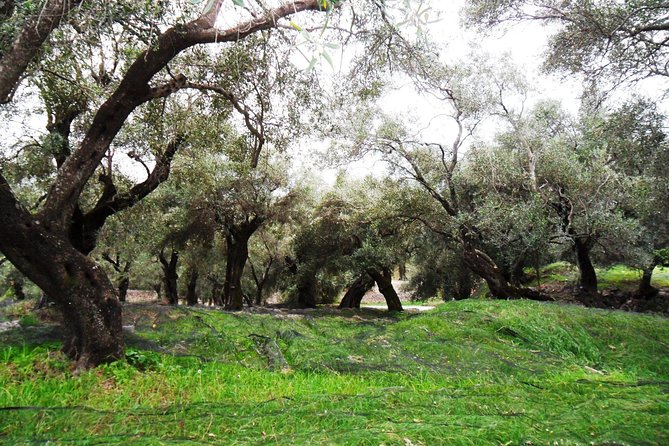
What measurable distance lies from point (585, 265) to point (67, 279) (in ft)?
49.6

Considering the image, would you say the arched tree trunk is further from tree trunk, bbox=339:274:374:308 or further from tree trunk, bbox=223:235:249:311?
tree trunk, bbox=339:274:374:308

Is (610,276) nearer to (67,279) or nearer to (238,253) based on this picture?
(238,253)

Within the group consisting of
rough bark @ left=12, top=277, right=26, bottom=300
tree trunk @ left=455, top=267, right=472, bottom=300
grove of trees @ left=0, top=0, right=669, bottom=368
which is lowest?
rough bark @ left=12, top=277, right=26, bottom=300

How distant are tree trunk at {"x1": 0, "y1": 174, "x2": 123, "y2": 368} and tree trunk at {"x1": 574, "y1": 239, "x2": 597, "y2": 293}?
1369 cm

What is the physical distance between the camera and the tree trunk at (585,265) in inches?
508

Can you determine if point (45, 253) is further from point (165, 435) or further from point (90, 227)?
point (90, 227)

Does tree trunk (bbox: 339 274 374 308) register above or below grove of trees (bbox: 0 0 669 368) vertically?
below

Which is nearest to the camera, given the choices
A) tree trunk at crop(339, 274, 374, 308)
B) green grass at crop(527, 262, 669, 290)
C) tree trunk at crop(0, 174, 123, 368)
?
tree trunk at crop(0, 174, 123, 368)

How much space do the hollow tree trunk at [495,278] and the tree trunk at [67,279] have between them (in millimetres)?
11043

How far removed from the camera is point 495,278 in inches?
523

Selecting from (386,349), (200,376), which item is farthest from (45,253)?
(386,349)

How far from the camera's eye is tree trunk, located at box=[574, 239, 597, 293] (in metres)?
12.9

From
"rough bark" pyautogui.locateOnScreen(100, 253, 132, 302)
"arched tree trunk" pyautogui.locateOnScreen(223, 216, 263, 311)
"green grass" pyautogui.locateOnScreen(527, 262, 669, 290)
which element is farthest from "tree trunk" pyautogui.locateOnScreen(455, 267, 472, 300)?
"rough bark" pyautogui.locateOnScreen(100, 253, 132, 302)

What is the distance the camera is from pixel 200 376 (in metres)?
4.67
